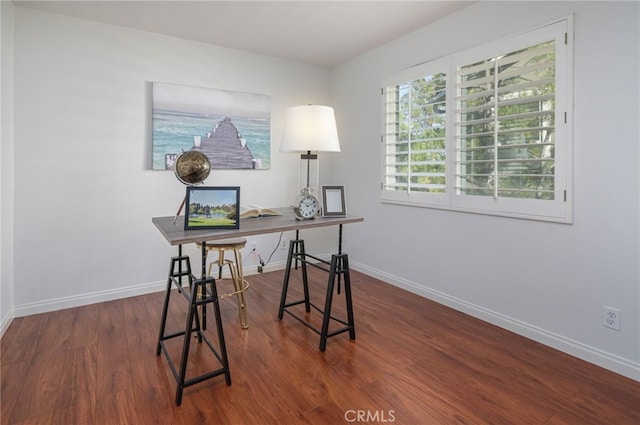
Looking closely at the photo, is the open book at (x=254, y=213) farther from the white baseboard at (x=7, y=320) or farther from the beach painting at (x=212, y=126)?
the white baseboard at (x=7, y=320)

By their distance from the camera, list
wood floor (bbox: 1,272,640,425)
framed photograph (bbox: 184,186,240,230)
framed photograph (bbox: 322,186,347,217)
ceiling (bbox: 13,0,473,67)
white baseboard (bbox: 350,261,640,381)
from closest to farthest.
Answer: wood floor (bbox: 1,272,640,425), framed photograph (bbox: 184,186,240,230), white baseboard (bbox: 350,261,640,381), framed photograph (bbox: 322,186,347,217), ceiling (bbox: 13,0,473,67)

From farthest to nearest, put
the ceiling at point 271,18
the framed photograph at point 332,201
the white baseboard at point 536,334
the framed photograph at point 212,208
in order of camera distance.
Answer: the ceiling at point 271,18 < the framed photograph at point 332,201 < the white baseboard at point 536,334 < the framed photograph at point 212,208

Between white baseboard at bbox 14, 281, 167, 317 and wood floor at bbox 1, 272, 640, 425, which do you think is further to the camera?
white baseboard at bbox 14, 281, 167, 317

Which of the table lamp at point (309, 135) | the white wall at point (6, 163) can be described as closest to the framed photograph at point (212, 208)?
the table lamp at point (309, 135)

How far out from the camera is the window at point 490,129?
7.39 feet

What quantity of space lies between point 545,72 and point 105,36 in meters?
3.38

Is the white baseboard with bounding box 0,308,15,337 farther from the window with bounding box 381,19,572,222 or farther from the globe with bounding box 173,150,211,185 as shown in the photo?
the window with bounding box 381,19,572,222

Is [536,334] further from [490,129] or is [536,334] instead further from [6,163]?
[6,163]

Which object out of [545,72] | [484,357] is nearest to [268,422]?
[484,357]

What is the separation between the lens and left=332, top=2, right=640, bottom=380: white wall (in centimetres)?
198

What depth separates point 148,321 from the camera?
2.73 m

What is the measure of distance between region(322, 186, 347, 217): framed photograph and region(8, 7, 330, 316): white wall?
1.61 m

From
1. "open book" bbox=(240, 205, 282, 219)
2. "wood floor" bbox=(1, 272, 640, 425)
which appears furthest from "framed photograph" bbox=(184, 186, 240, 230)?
"wood floor" bbox=(1, 272, 640, 425)

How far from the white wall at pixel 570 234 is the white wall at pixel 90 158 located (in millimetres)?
2107
